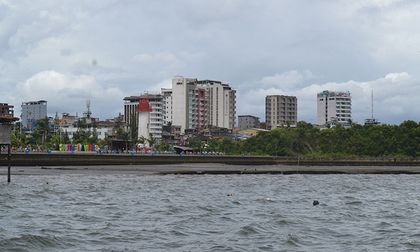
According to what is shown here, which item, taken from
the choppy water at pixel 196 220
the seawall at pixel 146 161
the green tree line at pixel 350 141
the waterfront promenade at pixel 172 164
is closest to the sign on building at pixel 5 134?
the choppy water at pixel 196 220

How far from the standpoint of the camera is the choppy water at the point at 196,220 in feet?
100

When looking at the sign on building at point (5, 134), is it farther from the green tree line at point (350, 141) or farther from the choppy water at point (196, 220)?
the green tree line at point (350, 141)

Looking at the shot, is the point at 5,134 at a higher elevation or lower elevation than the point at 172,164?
higher

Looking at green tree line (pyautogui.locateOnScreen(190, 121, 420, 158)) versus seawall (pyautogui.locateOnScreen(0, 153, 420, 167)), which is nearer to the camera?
seawall (pyautogui.locateOnScreen(0, 153, 420, 167))

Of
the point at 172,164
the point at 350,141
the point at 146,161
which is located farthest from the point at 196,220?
the point at 350,141

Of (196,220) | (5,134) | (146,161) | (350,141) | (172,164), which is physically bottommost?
(196,220)

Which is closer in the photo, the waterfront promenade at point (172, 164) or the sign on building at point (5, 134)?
the sign on building at point (5, 134)

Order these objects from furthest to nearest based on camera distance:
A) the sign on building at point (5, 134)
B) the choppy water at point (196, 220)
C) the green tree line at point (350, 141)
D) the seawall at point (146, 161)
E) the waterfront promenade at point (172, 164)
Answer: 1. the green tree line at point (350, 141)
2. the seawall at point (146, 161)
3. the waterfront promenade at point (172, 164)
4. the sign on building at point (5, 134)
5. the choppy water at point (196, 220)

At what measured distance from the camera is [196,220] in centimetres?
3906

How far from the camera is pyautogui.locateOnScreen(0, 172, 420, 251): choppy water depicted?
100 feet

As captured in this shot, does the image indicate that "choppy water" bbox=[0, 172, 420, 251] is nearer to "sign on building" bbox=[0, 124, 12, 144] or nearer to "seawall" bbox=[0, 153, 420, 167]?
"sign on building" bbox=[0, 124, 12, 144]

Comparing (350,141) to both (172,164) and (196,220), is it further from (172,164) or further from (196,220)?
(196,220)

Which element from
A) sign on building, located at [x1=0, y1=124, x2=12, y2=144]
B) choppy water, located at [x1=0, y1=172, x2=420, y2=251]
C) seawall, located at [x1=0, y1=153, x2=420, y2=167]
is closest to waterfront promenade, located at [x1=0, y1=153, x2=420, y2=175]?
seawall, located at [x1=0, y1=153, x2=420, y2=167]

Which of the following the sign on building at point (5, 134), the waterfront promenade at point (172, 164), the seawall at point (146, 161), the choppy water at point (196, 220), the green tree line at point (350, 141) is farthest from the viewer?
the green tree line at point (350, 141)
